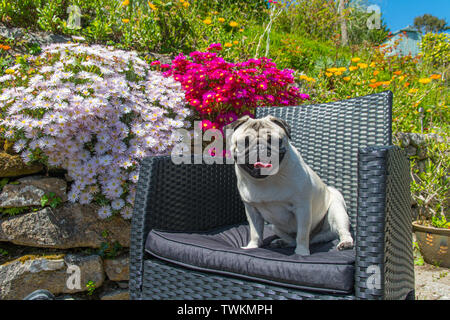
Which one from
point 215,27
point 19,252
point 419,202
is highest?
point 215,27

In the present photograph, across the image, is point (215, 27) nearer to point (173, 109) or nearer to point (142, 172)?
point (173, 109)

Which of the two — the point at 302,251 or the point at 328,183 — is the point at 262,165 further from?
the point at 328,183

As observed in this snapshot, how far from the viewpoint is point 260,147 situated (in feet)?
4.77

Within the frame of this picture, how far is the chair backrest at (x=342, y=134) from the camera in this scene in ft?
6.16

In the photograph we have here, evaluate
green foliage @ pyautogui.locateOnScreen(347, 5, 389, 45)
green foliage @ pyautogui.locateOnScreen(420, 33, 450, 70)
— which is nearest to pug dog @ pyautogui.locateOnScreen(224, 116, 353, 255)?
green foliage @ pyautogui.locateOnScreen(420, 33, 450, 70)

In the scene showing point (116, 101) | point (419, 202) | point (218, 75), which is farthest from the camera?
point (419, 202)

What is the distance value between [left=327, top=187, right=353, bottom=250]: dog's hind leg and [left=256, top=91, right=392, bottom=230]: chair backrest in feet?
0.46

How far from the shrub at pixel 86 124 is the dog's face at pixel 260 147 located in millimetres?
884

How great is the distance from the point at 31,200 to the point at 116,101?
0.84 m

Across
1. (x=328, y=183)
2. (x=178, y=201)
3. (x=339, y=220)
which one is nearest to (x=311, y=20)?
(x=328, y=183)

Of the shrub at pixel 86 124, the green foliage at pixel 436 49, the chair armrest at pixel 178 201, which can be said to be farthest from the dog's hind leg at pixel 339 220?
the green foliage at pixel 436 49

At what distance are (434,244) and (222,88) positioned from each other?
2.49 meters

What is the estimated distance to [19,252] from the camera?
82.9 inches

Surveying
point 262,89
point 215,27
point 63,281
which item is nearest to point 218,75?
point 262,89
